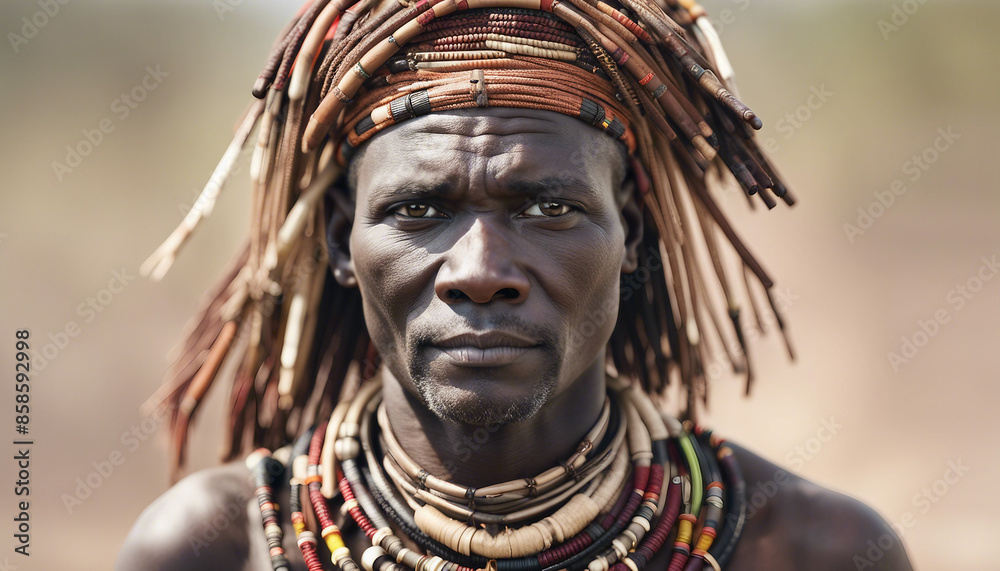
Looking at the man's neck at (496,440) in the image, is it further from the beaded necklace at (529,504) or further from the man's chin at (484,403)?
the man's chin at (484,403)

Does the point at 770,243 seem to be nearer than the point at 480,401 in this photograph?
No

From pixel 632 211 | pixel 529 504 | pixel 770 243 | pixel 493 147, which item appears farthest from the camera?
pixel 770 243

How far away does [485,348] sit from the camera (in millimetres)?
2428

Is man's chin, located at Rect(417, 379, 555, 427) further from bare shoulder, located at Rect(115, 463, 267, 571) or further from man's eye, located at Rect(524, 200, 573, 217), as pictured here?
bare shoulder, located at Rect(115, 463, 267, 571)

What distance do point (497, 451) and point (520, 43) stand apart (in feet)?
4.07

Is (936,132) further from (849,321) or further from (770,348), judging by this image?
(770,348)

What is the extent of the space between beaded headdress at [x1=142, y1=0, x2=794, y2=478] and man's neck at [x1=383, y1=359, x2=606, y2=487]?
0.54 metres

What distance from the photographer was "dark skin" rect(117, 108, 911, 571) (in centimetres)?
246

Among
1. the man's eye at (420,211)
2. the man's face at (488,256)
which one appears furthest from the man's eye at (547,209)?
the man's eye at (420,211)

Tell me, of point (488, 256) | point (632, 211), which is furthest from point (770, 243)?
point (488, 256)

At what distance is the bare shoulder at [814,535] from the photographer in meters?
2.74

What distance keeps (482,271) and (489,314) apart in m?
0.12

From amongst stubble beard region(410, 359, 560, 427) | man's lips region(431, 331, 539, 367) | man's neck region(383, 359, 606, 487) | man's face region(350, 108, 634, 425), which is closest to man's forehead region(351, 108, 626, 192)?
man's face region(350, 108, 634, 425)

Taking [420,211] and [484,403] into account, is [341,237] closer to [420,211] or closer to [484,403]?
[420,211]
